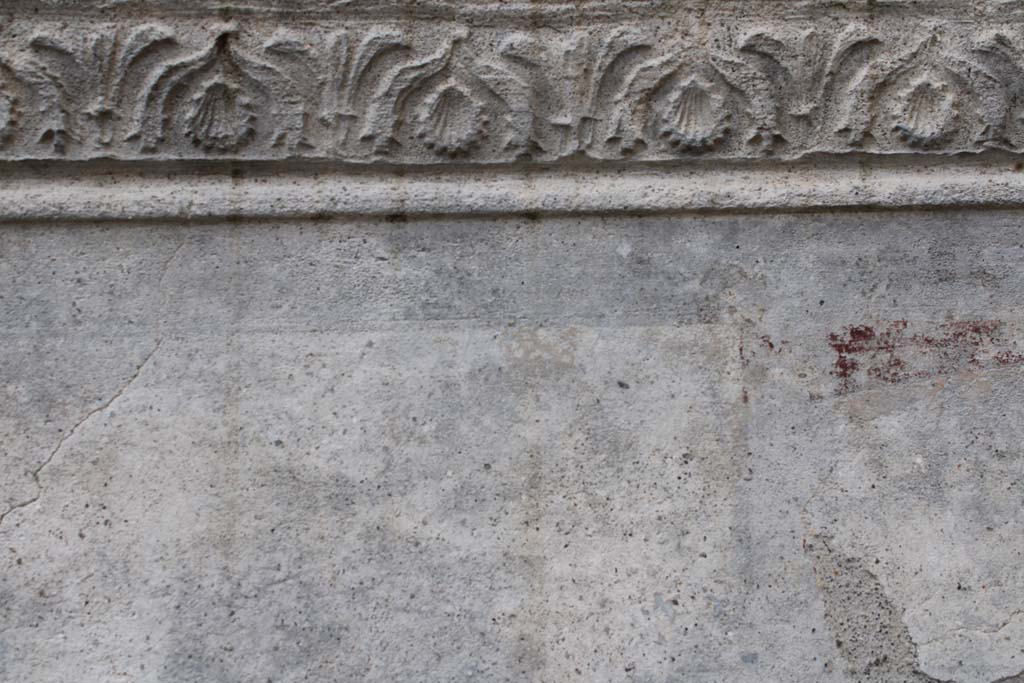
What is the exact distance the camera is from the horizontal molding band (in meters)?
1.94

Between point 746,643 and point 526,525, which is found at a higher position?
Answer: point 526,525

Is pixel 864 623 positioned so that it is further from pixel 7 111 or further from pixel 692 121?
pixel 7 111

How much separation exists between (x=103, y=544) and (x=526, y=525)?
32.8 inches

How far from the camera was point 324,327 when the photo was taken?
6.31ft

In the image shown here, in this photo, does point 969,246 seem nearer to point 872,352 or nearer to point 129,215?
point 872,352

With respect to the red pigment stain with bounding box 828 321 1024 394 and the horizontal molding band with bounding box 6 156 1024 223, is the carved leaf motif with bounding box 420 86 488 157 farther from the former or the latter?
the red pigment stain with bounding box 828 321 1024 394

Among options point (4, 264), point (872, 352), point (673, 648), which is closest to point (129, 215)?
point (4, 264)

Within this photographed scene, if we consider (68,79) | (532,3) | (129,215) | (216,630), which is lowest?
(216,630)

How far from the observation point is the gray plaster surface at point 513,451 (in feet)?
6.02

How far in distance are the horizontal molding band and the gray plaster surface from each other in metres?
0.04

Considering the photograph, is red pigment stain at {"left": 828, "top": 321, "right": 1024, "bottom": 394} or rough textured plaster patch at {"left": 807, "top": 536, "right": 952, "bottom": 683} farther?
red pigment stain at {"left": 828, "top": 321, "right": 1024, "bottom": 394}

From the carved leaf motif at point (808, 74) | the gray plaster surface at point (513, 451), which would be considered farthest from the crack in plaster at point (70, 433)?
the carved leaf motif at point (808, 74)

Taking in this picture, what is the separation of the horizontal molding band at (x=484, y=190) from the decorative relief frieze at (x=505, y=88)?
40 millimetres

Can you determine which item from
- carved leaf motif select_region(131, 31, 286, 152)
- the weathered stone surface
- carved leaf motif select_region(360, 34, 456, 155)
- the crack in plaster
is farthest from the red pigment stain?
the crack in plaster
